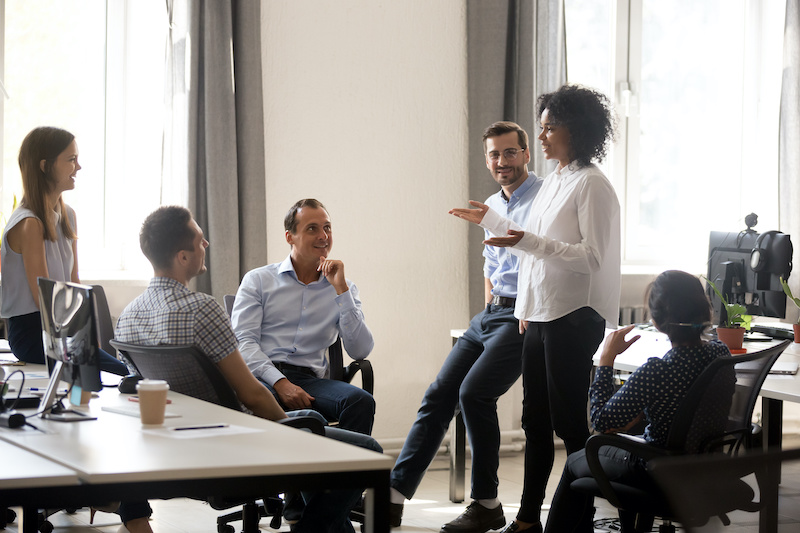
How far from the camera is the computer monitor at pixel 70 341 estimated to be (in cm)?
185

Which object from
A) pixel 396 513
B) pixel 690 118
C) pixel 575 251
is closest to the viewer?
pixel 575 251

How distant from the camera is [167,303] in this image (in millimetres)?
2268

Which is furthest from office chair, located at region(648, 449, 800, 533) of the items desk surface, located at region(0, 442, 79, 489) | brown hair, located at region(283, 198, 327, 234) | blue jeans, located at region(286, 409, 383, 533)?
brown hair, located at region(283, 198, 327, 234)

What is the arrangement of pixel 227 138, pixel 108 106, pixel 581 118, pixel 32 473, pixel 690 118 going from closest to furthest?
pixel 32 473
pixel 581 118
pixel 227 138
pixel 108 106
pixel 690 118

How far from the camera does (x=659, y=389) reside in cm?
228

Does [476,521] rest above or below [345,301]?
below

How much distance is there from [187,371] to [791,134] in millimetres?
4106

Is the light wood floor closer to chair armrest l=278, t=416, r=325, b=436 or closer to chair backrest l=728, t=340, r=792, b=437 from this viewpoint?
chair backrest l=728, t=340, r=792, b=437

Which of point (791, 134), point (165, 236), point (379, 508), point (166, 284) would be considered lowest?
point (379, 508)

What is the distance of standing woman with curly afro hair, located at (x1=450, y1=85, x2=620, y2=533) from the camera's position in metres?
2.67

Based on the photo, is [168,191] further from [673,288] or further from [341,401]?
[673,288]

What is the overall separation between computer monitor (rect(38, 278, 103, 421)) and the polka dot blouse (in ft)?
4.34

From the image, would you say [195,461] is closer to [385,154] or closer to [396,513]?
[396,513]

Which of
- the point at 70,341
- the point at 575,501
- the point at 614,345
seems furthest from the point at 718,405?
the point at 70,341
